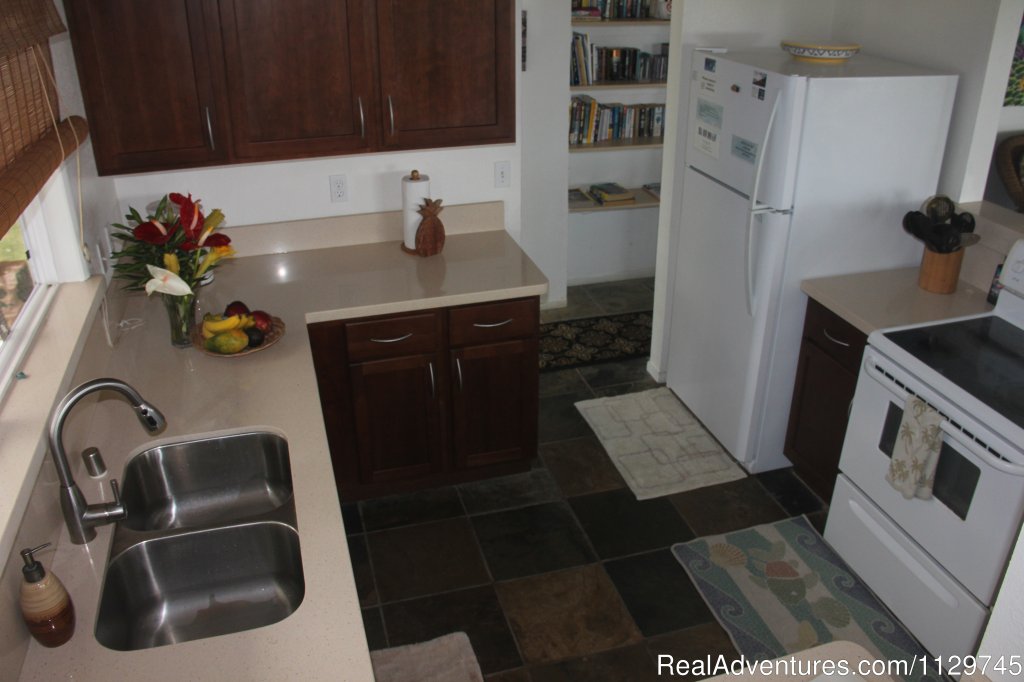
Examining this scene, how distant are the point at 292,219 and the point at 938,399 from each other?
234 cm

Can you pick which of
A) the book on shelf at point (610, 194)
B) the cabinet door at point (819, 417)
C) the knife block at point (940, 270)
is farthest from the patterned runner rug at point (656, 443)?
the book on shelf at point (610, 194)

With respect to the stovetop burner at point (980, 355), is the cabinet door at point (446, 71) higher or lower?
higher

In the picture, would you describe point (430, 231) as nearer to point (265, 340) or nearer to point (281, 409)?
point (265, 340)

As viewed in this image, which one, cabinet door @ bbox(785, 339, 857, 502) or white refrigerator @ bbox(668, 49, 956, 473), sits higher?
white refrigerator @ bbox(668, 49, 956, 473)

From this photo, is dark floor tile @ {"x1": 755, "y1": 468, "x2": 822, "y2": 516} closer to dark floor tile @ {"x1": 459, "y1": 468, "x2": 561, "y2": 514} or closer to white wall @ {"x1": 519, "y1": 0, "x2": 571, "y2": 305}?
dark floor tile @ {"x1": 459, "y1": 468, "x2": 561, "y2": 514}

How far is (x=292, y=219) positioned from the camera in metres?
3.31

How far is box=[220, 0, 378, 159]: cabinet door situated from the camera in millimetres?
2898

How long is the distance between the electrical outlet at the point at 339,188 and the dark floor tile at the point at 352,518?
1.19m

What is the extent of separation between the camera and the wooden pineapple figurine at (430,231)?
321cm

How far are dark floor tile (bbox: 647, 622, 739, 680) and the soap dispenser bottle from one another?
1.71 m

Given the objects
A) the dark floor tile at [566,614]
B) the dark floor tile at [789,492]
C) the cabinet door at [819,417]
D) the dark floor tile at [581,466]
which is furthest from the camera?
the dark floor tile at [581,466]

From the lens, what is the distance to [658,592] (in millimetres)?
2896

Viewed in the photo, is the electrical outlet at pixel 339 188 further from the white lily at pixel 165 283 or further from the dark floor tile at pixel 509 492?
the dark floor tile at pixel 509 492

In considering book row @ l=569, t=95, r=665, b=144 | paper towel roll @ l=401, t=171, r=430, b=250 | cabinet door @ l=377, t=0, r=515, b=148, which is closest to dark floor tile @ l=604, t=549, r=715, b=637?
paper towel roll @ l=401, t=171, r=430, b=250
